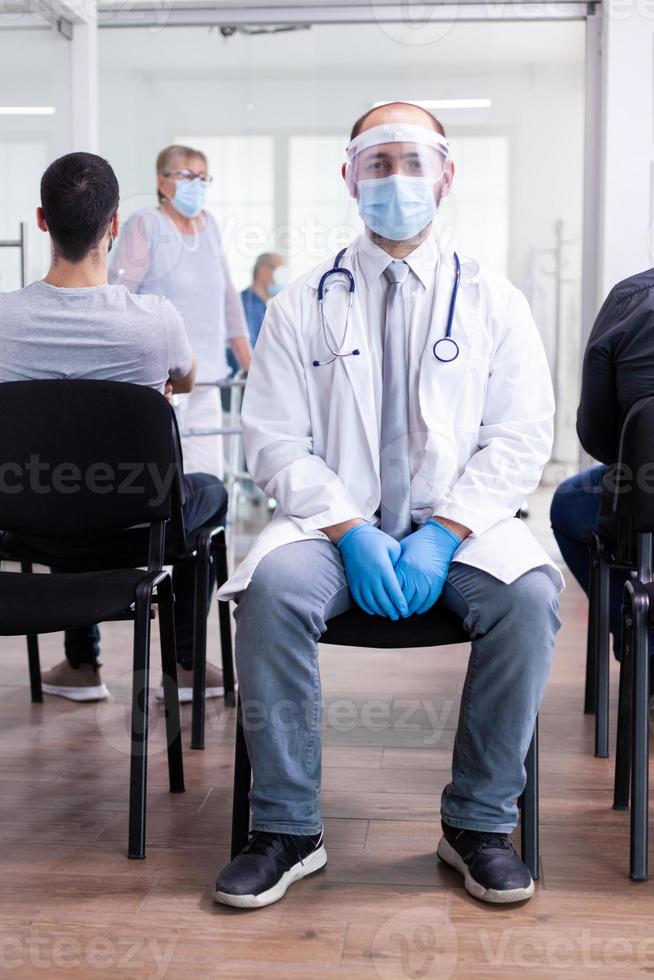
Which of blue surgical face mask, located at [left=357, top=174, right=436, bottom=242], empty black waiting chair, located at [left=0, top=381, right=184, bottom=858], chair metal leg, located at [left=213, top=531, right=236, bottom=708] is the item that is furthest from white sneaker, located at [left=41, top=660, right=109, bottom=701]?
blue surgical face mask, located at [left=357, top=174, right=436, bottom=242]

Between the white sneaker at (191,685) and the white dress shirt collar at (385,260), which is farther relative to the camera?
the white sneaker at (191,685)

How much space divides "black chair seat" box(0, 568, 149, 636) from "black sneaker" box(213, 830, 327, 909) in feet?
1.45

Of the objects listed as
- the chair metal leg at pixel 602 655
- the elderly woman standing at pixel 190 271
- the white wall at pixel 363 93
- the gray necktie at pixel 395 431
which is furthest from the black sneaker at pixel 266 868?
the white wall at pixel 363 93

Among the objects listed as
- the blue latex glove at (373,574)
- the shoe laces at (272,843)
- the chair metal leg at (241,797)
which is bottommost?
the shoe laces at (272,843)

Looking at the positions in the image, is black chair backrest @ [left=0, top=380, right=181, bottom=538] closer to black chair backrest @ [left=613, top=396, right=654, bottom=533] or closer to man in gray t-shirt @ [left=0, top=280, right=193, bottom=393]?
man in gray t-shirt @ [left=0, top=280, right=193, bottom=393]

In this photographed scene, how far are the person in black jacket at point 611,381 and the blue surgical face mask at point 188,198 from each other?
6.46ft

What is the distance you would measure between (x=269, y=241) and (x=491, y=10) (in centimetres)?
121

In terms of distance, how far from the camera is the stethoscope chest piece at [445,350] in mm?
1897

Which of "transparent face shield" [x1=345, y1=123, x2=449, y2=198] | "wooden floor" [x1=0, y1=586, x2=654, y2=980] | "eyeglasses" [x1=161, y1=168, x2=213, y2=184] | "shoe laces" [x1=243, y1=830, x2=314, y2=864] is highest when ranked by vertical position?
"eyeglasses" [x1=161, y1=168, x2=213, y2=184]

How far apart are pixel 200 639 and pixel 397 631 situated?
740mm

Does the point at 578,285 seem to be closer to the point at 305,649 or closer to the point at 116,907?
the point at 305,649

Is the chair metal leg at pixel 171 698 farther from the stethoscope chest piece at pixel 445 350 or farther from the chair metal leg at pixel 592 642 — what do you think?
the chair metal leg at pixel 592 642

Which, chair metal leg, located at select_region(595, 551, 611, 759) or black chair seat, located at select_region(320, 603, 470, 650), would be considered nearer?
black chair seat, located at select_region(320, 603, 470, 650)

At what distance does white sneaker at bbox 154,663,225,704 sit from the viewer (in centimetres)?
262
